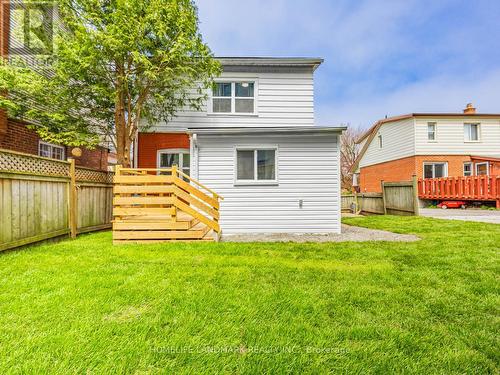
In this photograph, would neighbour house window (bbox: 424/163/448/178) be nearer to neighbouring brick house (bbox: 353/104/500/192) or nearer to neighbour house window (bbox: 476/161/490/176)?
neighbouring brick house (bbox: 353/104/500/192)

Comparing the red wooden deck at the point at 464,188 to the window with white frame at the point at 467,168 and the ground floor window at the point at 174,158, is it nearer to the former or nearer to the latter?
the window with white frame at the point at 467,168

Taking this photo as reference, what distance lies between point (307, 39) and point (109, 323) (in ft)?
63.3

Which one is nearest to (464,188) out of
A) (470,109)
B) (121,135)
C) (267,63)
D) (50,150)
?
(470,109)

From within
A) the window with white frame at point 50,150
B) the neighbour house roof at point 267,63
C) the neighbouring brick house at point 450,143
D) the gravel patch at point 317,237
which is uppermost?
the neighbour house roof at point 267,63

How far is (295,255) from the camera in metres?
4.93

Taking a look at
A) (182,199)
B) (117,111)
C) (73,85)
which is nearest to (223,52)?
(117,111)

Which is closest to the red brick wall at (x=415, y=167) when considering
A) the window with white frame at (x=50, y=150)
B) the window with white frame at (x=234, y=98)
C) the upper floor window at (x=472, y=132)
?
the upper floor window at (x=472, y=132)

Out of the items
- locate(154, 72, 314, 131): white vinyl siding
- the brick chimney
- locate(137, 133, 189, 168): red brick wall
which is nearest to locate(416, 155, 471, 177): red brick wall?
the brick chimney

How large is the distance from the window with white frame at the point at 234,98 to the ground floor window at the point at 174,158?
2.31m

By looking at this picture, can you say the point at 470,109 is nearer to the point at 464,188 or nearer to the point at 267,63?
the point at 464,188

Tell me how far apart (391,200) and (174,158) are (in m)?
11.0

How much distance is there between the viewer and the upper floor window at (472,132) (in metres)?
18.3

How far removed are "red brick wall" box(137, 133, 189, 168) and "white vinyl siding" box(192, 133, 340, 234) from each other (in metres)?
2.97

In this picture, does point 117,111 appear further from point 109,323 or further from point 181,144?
point 109,323
